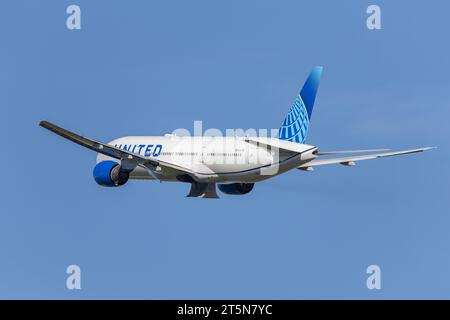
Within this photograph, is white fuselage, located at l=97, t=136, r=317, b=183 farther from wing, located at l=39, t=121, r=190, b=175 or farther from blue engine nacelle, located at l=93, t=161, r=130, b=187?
blue engine nacelle, located at l=93, t=161, r=130, b=187

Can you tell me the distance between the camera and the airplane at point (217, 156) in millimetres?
90312

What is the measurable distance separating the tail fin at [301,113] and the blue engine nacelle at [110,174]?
12191mm

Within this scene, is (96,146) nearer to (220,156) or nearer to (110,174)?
(110,174)

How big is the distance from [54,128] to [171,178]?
1243 cm

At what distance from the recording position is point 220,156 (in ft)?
305

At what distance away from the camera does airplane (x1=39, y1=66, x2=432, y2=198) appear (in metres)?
90.3

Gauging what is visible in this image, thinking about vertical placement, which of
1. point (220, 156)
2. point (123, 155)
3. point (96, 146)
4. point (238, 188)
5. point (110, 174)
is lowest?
point (238, 188)

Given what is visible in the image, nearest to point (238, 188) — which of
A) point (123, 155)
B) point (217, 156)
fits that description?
point (217, 156)

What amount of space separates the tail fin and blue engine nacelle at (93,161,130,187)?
1219 cm

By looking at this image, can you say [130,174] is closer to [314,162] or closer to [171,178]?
[171,178]

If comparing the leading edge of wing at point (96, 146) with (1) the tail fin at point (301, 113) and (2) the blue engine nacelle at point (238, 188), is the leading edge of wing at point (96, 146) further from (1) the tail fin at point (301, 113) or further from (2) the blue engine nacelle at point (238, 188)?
(1) the tail fin at point (301, 113)

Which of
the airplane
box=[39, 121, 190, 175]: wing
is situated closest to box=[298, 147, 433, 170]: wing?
the airplane

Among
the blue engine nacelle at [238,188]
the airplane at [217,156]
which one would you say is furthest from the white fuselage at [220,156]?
the blue engine nacelle at [238,188]

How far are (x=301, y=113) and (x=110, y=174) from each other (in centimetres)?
1514
